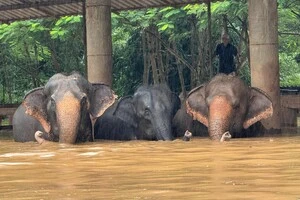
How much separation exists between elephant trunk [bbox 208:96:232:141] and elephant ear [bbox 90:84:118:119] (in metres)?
1.83

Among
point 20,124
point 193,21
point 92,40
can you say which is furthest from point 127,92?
point 20,124

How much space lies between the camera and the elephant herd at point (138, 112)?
11.8 meters

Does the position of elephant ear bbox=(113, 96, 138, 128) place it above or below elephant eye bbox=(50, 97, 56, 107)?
below

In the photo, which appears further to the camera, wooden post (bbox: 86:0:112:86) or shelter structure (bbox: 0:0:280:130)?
wooden post (bbox: 86:0:112:86)

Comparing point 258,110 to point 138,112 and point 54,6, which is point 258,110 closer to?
point 138,112

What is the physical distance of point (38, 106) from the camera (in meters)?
12.8

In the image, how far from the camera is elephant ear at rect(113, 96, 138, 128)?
44.1 feet

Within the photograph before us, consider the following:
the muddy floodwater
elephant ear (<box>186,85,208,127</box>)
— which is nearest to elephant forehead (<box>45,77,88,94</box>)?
elephant ear (<box>186,85,208,127</box>)

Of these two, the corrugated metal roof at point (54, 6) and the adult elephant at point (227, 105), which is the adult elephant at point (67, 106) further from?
the corrugated metal roof at point (54, 6)

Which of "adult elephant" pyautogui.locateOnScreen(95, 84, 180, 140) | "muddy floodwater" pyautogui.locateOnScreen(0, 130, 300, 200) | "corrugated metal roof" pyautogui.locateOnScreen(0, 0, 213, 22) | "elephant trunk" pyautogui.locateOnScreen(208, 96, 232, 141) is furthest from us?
"corrugated metal roof" pyautogui.locateOnScreen(0, 0, 213, 22)

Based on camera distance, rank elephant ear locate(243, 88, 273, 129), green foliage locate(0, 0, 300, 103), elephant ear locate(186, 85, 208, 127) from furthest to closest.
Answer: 1. green foliage locate(0, 0, 300, 103)
2. elephant ear locate(186, 85, 208, 127)
3. elephant ear locate(243, 88, 273, 129)

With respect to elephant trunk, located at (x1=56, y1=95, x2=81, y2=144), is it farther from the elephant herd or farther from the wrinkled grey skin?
the wrinkled grey skin

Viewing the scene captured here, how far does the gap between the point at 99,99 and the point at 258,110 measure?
266 cm

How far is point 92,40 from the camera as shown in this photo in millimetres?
16109
